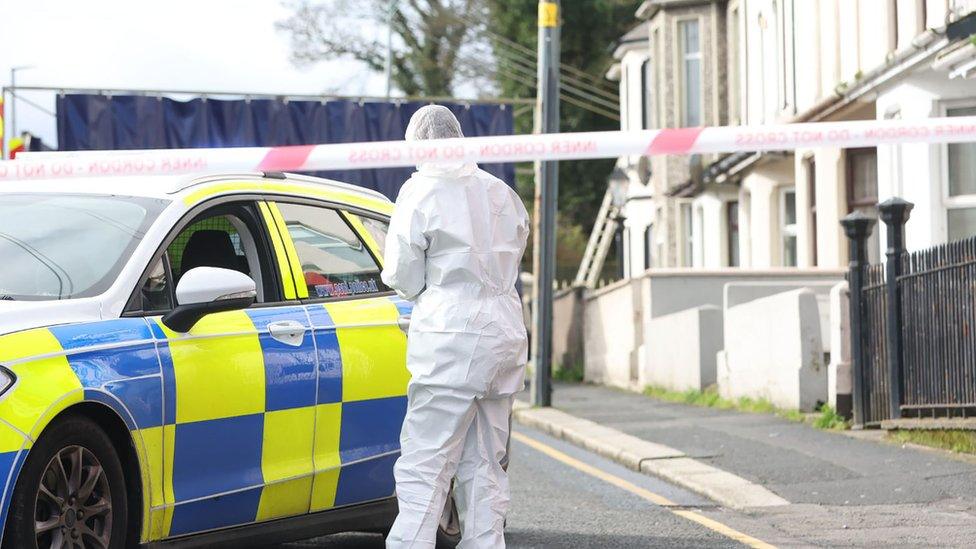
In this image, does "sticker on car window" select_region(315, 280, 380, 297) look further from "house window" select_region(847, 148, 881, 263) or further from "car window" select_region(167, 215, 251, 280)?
"house window" select_region(847, 148, 881, 263)

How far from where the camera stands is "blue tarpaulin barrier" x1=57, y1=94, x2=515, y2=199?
2292 cm

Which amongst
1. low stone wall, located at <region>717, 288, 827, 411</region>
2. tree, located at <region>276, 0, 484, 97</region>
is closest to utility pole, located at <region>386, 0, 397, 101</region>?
tree, located at <region>276, 0, 484, 97</region>

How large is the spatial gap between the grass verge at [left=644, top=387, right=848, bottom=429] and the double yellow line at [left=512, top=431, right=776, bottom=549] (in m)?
2.49

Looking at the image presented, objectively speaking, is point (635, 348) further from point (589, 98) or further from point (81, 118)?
point (589, 98)

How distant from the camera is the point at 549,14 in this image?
19.8m

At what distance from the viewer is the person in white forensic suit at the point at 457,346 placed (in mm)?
6035

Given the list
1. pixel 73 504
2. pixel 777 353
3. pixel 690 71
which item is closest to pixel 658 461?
pixel 777 353

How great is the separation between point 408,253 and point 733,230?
86.4ft

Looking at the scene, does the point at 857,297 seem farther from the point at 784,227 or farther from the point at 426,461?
the point at 784,227

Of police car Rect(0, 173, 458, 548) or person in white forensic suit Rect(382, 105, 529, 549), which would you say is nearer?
police car Rect(0, 173, 458, 548)

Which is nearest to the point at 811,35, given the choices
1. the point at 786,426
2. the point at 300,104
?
the point at 300,104

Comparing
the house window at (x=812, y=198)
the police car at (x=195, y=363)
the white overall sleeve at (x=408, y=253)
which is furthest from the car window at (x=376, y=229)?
the house window at (x=812, y=198)

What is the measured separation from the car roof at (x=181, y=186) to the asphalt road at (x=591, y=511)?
1.73 m

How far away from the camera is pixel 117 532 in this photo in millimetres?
5629
